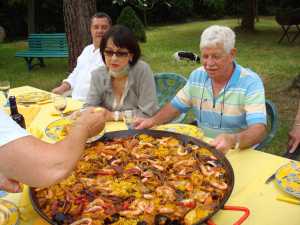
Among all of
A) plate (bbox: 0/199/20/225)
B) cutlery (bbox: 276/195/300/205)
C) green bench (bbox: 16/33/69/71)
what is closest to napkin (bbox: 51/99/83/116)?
plate (bbox: 0/199/20/225)

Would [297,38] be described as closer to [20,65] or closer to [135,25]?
[135,25]

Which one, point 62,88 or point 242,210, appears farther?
point 62,88

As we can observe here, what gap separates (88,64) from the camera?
409 centimetres

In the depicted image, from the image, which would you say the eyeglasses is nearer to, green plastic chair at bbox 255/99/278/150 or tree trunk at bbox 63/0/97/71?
green plastic chair at bbox 255/99/278/150

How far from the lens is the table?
4.77 feet

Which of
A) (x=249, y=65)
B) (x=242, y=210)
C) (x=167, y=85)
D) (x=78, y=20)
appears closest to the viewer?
(x=242, y=210)

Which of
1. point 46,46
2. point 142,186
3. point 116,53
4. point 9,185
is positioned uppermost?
point 116,53

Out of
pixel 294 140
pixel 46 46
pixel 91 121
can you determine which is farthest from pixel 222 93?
pixel 46 46

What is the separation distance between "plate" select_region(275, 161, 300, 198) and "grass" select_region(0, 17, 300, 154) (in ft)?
8.10

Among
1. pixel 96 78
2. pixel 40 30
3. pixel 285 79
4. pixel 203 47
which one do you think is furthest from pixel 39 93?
pixel 40 30

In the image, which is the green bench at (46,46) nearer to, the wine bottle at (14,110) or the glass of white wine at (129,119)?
the wine bottle at (14,110)

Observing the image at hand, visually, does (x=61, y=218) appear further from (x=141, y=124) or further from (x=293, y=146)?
(x=293, y=146)

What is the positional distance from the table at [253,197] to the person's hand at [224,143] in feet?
0.23

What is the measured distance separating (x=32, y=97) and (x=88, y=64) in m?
0.96
